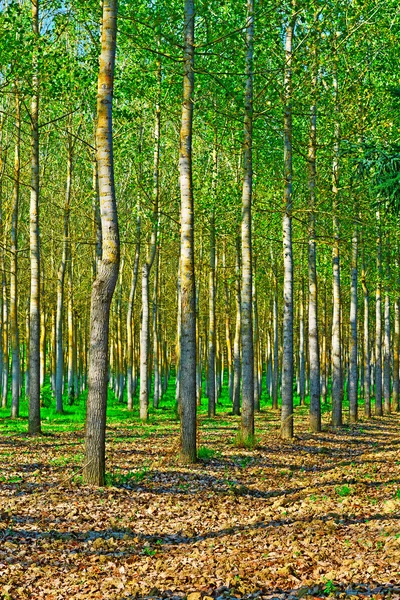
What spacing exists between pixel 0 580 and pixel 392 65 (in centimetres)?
2313

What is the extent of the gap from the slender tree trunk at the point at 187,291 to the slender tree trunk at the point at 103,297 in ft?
9.11

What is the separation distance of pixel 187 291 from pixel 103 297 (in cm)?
305

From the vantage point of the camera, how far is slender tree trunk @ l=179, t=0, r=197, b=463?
13.4 m

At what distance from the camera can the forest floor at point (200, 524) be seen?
689cm

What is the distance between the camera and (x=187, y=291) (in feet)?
44.5

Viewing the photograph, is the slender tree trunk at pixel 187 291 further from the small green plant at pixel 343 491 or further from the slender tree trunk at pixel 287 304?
the slender tree trunk at pixel 287 304

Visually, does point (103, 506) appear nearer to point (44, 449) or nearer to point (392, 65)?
point (44, 449)

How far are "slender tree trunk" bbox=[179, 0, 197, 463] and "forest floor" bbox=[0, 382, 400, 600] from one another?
2.61 ft

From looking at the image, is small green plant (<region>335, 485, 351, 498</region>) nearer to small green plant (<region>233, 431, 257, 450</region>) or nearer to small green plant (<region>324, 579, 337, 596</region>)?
small green plant (<region>324, 579, 337, 596</region>)

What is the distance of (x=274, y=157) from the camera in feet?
89.4

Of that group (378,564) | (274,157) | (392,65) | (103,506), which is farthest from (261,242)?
(378,564)

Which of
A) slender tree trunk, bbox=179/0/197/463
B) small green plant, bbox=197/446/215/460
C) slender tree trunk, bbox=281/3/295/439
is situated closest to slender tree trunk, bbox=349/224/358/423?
slender tree trunk, bbox=281/3/295/439

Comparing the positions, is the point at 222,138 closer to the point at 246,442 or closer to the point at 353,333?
the point at 353,333

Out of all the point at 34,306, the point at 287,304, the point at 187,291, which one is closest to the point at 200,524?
the point at 187,291
